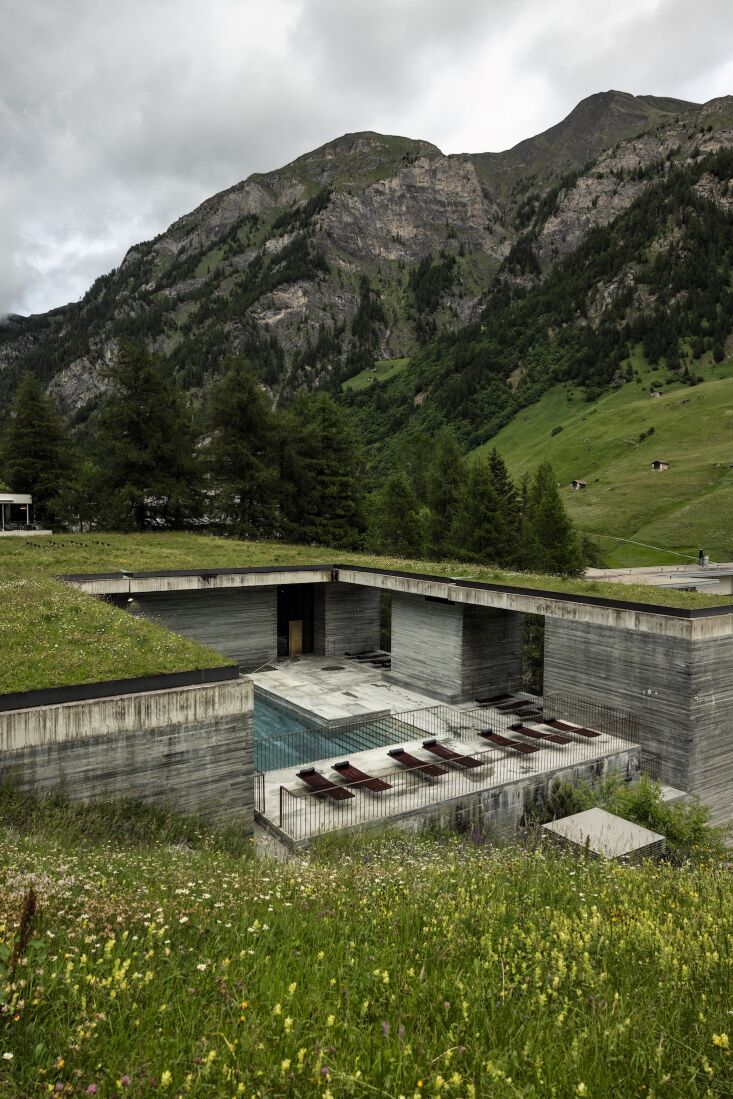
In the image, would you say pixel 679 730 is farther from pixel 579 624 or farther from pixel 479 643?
pixel 479 643

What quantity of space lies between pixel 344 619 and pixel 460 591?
8.40 metres

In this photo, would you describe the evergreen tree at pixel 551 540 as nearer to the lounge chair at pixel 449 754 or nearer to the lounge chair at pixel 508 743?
the lounge chair at pixel 508 743

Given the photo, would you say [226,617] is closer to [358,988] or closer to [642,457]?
[358,988]

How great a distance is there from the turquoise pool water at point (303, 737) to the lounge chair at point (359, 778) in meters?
1.49

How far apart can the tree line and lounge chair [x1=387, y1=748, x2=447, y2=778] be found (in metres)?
23.4

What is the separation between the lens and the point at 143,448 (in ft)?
117

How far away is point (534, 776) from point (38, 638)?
1130 centimetres

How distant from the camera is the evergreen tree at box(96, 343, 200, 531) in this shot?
112 feet

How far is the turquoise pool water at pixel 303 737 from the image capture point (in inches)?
626

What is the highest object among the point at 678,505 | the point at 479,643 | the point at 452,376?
the point at 452,376

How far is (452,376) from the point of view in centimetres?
13375

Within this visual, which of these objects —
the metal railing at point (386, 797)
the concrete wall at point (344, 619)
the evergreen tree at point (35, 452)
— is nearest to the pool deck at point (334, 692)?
the concrete wall at point (344, 619)

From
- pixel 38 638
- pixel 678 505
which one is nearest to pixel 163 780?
pixel 38 638

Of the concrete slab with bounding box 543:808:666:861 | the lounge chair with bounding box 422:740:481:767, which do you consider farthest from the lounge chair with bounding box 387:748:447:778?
the concrete slab with bounding box 543:808:666:861
